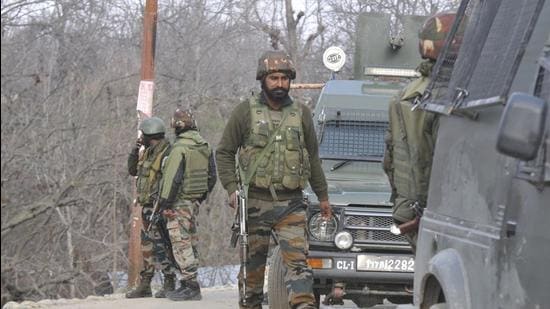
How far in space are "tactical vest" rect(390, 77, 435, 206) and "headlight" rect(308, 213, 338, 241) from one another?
2534 mm

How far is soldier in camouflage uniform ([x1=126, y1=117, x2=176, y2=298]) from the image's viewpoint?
10.5 m

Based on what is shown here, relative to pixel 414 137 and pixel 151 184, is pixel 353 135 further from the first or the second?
pixel 414 137

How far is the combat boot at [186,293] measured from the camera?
34.1 feet

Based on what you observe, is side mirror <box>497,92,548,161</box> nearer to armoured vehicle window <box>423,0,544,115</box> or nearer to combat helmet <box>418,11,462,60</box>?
armoured vehicle window <box>423,0,544,115</box>

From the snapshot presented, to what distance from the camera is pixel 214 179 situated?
1059 cm

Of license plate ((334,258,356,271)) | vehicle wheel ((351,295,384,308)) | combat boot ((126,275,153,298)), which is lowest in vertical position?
combat boot ((126,275,153,298))

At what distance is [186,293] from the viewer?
34.2 feet

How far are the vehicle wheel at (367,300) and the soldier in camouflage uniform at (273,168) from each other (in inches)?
55.1

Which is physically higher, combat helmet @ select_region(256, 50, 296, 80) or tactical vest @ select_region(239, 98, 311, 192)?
combat helmet @ select_region(256, 50, 296, 80)

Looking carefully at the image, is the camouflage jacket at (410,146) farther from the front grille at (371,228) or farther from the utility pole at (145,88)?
the utility pole at (145,88)

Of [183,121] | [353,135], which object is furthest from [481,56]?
[183,121]

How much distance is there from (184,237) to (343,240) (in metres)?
2.83

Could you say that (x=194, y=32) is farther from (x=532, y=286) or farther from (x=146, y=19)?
(x=532, y=286)

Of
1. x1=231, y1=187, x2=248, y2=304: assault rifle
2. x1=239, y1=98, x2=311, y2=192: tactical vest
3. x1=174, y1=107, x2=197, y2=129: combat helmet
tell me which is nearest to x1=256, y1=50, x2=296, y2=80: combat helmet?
x1=239, y1=98, x2=311, y2=192: tactical vest
